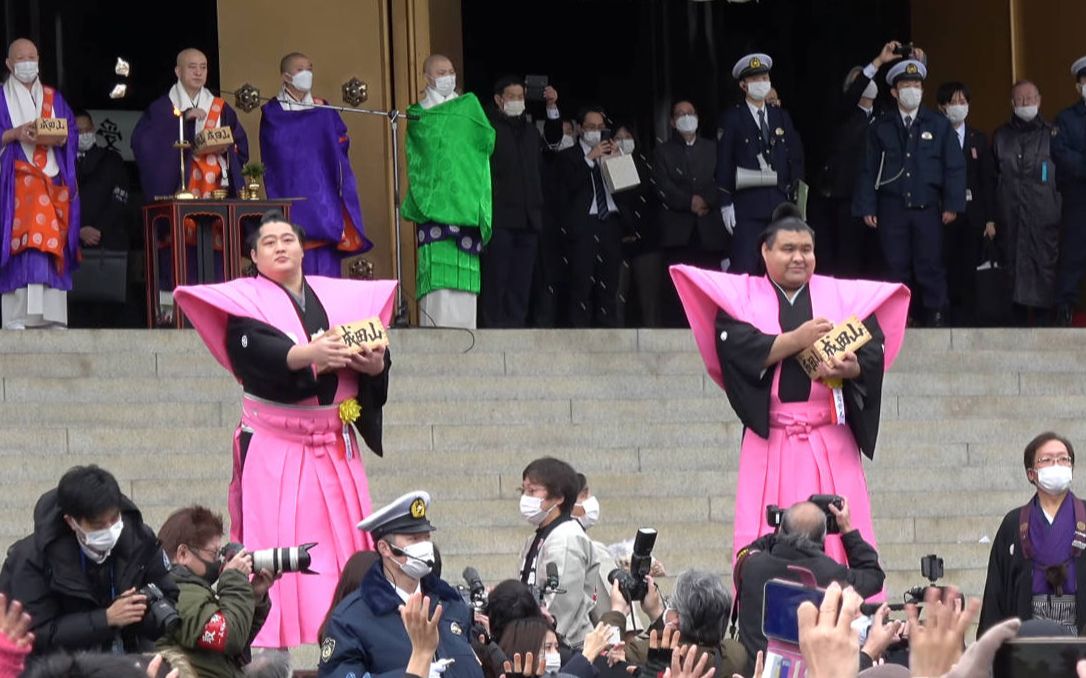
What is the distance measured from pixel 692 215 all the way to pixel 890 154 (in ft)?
4.48

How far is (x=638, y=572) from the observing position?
29.1 ft

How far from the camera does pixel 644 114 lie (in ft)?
67.9

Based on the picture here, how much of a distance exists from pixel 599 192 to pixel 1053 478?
23.9 ft

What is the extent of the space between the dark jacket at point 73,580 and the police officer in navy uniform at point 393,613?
883 mm

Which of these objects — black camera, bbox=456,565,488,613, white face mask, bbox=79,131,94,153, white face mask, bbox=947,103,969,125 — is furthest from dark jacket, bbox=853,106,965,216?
black camera, bbox=456,565,488,613

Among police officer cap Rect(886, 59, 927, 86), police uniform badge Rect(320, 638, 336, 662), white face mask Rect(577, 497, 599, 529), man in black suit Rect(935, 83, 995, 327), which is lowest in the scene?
police uniform badge Rect(320, 638, 336, 662)

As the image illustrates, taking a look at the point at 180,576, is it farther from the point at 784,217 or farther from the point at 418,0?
the point at 418,0


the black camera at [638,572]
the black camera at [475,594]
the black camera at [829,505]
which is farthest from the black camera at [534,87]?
the black camera at [475,594]

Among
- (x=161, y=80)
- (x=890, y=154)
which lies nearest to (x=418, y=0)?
(x=161, y=80)

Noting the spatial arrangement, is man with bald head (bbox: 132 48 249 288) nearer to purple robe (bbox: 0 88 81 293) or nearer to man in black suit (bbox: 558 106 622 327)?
purple robe (bbox: 0 88 81 293)

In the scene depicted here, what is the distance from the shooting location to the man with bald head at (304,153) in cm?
1598

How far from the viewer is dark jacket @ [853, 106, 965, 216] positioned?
16.6 metres

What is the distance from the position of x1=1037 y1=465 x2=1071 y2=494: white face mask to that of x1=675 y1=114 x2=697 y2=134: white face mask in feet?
22.7

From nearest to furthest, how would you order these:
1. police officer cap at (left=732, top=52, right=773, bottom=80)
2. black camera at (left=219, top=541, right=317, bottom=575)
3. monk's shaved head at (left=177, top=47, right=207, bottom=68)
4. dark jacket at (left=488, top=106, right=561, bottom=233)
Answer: black camera at (left=219, top=541, right=317, bottom=575), monk's shaved head at (left=177, top=47, right=207, bottom=68), police officer cap at (left=732, top=52, right=773, bottom=80), dark jacket at (left=488, top=106, right=561, bottom=233)
